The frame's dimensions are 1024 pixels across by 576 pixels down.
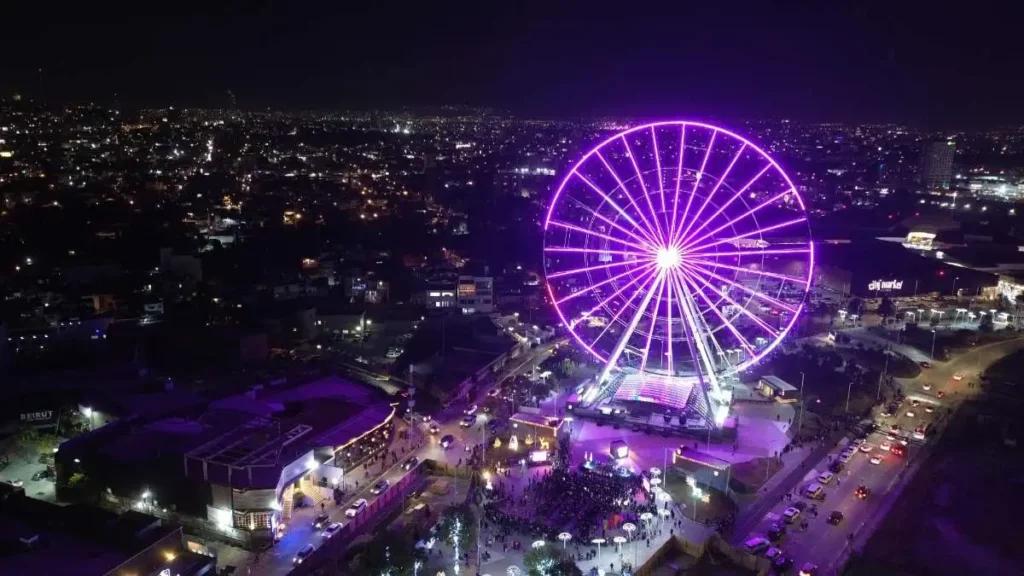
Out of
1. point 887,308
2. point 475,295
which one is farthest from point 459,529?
point 887,308

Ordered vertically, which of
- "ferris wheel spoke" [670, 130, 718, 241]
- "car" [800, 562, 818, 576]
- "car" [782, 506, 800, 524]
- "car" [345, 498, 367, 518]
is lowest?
"car" [800, 562, 818, 576]

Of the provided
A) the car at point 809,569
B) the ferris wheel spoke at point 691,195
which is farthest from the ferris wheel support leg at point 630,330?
the car at point 809,569

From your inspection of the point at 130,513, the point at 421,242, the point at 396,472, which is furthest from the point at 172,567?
the point at 421,242

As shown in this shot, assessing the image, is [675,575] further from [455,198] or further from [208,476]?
[455,198]

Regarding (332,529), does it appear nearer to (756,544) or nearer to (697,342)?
(756,544)

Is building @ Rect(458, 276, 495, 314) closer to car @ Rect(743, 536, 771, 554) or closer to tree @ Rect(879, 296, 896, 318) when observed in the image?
tree @ Rect(879, 296, 896, 318)

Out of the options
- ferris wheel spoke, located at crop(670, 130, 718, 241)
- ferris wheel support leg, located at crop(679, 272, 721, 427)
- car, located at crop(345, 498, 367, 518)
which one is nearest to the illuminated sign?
ferris wheel support leg, located at crop(679, 272, 721, 427)

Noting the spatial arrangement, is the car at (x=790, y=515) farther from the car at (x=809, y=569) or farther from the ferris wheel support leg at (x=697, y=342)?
the ferris wheel support leg at (x=697, y=342)
